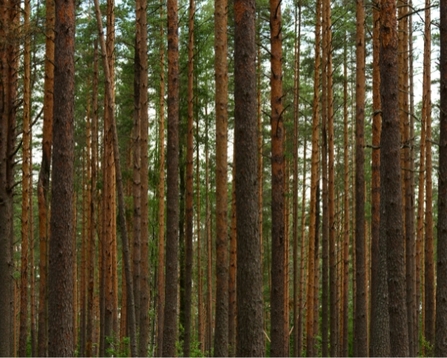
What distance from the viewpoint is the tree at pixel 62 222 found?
7.60m

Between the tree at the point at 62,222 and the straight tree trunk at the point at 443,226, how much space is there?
565cm

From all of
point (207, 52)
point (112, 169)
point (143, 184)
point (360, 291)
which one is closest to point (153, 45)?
point (207, 52)

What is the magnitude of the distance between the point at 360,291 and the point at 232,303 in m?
3.08

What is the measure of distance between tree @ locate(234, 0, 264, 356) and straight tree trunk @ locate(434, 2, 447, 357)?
12.5 feet

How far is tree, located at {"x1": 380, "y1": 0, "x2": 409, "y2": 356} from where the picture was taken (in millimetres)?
9094

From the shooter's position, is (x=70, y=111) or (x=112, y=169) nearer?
(x=70, y=111)

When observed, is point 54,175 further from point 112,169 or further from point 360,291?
point 360,291

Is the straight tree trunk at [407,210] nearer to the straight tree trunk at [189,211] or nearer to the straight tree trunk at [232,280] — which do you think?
the straight tree trunk at [232,280]

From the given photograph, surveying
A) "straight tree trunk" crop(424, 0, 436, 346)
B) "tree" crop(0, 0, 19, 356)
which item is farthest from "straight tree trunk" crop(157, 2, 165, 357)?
"tree" crop(0, 0, 19, 356)

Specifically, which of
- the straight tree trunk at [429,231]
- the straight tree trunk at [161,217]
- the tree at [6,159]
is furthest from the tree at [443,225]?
the straight tree trunk at [161,217]

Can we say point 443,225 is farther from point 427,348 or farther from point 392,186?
point 427,348

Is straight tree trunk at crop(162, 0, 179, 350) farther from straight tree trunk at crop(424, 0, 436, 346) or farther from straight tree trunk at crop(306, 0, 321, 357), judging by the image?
straight tree trunk at crop(424, 0, 436, 346)

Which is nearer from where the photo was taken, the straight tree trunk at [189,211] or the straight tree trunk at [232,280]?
the straight tree trunk at [189,211]

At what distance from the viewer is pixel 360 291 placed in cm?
1519
